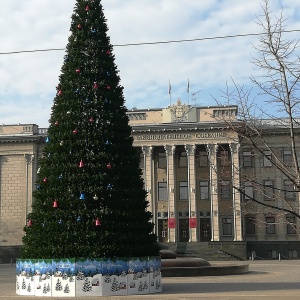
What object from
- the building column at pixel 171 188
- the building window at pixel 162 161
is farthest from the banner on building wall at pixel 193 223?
the building window at pixel 162 161

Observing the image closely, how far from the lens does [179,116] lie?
6025 cm

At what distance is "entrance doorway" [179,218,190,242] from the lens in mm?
60031

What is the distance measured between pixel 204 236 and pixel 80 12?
41940 millimetres

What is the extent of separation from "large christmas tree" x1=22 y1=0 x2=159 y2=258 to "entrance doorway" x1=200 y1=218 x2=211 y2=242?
39835mm

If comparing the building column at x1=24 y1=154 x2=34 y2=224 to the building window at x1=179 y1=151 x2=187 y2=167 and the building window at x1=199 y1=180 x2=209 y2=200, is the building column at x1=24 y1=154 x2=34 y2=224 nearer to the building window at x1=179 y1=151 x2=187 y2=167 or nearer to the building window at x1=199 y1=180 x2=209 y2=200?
the building window at x1=179 y1=151 x2=187 y2=167

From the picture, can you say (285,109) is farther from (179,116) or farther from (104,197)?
(179,116)

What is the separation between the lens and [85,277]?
61.2ft

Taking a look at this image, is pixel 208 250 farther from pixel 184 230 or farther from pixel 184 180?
pixel 184 180

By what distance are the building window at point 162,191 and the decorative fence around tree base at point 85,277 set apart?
4178cm

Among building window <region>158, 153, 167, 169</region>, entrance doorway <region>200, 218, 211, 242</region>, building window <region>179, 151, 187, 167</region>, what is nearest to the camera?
entrance doorway <region>200, 218, 211, 242</region>

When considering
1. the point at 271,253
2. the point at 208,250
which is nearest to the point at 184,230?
the point at 208,250

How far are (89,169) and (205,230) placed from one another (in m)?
41.8

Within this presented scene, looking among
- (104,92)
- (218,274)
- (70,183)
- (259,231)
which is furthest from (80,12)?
(259,231)

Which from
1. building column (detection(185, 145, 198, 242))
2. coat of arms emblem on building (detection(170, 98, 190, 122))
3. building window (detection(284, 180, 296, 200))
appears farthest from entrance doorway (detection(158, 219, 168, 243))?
building window (detection(284, 180, 296, 200))
